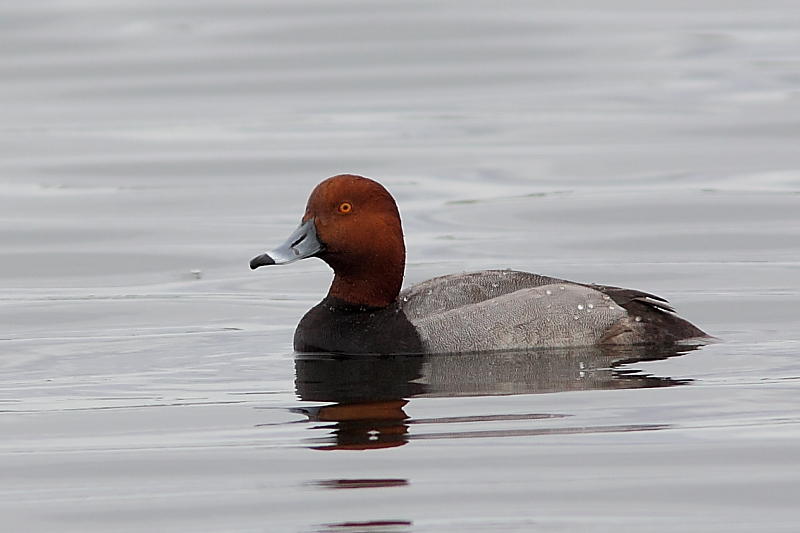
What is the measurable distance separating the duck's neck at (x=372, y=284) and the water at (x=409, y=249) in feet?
1.49

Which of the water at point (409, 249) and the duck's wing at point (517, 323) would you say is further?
the duck's wing at point (517, 323)

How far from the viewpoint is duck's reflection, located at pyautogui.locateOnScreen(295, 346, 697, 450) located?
7.41 meters

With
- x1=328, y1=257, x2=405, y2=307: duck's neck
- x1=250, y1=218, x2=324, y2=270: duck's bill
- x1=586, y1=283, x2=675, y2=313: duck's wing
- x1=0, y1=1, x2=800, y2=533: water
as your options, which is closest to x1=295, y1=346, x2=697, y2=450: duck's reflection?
x1=0, y1=1, x2=800, y2=533: water

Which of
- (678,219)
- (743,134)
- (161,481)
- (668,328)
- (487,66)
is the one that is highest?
(487,66)

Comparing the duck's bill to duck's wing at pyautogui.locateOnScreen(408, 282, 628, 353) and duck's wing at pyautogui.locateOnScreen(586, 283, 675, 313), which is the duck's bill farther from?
duck's wing at pyautogui.locateOnScreen(586, 283, 675, 313)

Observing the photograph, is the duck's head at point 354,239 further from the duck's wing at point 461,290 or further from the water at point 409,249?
the water at point 409,249

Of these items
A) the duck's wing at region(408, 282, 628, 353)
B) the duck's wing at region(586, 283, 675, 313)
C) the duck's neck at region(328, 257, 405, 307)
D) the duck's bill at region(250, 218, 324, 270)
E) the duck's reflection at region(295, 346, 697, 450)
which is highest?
the duck's bill at region(250, 218, 324, 270)

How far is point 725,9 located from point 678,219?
11925mm

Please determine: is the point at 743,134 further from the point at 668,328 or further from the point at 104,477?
the point at 104,477

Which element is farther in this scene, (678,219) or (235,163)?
(235,163)

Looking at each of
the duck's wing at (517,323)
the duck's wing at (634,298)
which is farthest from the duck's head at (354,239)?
the duck's wing at (634,298)

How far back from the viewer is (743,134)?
1734 centimetres

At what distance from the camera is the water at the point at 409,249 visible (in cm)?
A: 657

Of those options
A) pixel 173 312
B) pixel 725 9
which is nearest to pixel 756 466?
pixel 173 312
